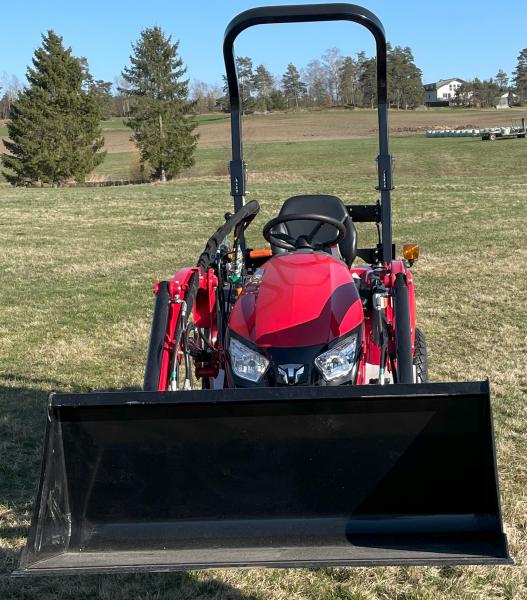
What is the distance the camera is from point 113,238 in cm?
1318

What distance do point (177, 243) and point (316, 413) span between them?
10.1m

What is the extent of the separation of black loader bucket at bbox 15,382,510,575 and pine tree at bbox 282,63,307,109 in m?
2.24

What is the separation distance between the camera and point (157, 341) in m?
3.17

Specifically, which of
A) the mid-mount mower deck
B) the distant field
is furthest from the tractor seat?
the mid-mount mower deck

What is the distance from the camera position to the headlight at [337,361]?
9.46ft

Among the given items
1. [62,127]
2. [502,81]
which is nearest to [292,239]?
[62,127]

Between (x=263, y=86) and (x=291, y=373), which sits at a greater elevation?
(x=263, y=86)

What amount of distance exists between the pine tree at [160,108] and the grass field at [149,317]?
2169 cm

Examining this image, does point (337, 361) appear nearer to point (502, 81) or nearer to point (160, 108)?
point (160, 108)

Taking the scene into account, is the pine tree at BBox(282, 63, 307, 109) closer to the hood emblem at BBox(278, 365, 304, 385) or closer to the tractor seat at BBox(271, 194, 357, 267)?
the tractor seat at BBox(271, 194, 357, 267)

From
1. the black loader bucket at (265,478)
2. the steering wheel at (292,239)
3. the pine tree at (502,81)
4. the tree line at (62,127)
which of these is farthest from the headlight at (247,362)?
the pine tree at (502,81)

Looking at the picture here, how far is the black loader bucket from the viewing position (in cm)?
235

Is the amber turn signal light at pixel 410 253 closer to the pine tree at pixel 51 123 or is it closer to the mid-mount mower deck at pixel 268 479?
the mid-mount mower deck at pixel 268 479

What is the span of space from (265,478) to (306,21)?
2396 millimetres
